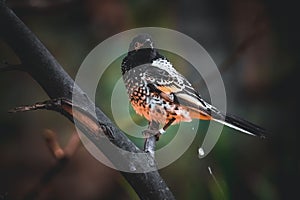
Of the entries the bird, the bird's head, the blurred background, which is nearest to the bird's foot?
the bird

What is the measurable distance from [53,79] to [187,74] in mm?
389

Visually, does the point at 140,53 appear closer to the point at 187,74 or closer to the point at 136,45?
the point at 136,45

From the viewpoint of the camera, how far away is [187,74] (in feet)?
3.22

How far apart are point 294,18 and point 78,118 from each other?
69 centimetres

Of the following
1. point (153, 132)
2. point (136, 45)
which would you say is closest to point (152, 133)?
point (153, 132)

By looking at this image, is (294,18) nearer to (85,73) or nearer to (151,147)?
(85,73)

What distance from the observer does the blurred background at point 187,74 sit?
1.16m

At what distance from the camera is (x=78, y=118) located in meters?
0.60

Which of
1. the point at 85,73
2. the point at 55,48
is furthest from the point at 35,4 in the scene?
the point at 55,48

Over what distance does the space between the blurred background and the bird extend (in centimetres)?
27

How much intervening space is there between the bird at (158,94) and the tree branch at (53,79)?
87 millimetres

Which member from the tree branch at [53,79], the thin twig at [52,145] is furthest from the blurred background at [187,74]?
the tree branch at [53,79]

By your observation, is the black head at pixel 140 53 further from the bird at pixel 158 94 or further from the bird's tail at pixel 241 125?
the bird's tail at pixel 241 125

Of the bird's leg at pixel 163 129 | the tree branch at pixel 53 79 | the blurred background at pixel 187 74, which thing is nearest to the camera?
the tree branch at pixel 53 79
